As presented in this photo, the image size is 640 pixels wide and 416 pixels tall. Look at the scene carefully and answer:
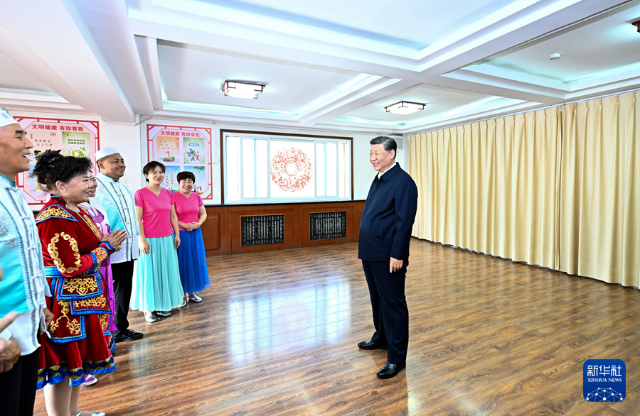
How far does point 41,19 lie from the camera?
2.14 metres

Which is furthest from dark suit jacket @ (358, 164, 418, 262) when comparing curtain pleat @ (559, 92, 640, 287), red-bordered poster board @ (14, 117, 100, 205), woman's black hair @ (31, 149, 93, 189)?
Answer: red-bordered poster board @ (14, 117, 100, 205)

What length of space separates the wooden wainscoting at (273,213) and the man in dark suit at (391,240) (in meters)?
4.47

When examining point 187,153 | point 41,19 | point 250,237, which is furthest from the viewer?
point 250,237

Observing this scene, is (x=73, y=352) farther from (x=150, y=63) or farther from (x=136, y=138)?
(x=136, y=138)

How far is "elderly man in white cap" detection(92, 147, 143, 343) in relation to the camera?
2553 mm

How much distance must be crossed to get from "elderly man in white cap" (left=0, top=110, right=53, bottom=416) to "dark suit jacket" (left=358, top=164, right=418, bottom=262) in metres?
1.75

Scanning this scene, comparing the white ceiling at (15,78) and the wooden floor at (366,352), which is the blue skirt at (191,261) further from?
the white ceiling at (15,78)

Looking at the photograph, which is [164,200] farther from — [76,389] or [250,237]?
[250,237]

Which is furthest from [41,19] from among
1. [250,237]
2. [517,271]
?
[517,271]

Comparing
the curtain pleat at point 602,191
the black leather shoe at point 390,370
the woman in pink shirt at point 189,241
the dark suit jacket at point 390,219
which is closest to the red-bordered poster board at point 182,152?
the woman in pink shirt at point 189,241

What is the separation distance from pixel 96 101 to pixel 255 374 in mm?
3757

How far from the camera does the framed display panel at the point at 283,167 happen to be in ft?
21.6

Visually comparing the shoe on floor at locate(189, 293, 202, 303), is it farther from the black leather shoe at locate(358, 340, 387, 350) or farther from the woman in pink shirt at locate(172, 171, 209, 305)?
the black leather shoe at locate(358, 340, 387, 350)

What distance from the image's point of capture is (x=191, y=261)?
3.67 m
